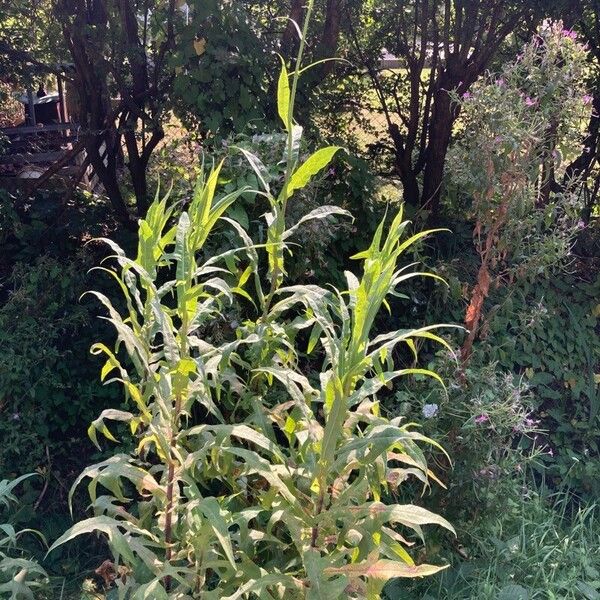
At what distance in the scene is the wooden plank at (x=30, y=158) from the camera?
5.44 m

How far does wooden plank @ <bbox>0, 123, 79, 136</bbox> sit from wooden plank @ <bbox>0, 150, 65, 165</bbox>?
178 mm

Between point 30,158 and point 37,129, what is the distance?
40 centimetres

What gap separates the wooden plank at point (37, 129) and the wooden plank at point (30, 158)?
0.18 meters

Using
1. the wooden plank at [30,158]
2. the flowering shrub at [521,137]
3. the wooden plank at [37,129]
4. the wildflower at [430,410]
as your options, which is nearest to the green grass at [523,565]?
the wildflower at [430,410]

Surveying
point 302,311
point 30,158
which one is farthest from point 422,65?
point 30,158

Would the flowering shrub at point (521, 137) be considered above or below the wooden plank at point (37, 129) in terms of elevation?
below

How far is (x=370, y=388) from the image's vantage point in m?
2.19

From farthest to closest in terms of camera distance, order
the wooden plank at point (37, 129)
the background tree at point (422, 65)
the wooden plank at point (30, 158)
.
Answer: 1. the wooden plank at point (37, 129)
2. the wooden plank at point (30, 158)
3. the background tree at point (422, 65)

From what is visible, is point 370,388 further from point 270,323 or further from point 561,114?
point 561,114

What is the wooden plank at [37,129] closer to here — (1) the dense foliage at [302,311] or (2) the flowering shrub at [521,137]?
(1) the dense foliage at [302,311]

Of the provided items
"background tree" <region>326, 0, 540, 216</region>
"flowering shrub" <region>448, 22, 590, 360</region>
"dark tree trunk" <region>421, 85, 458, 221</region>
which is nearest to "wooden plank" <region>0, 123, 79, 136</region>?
"background tree" <region>326, 0, 540, 216</region>

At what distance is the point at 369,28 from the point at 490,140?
8.15 feet

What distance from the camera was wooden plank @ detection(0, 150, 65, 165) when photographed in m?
5.44

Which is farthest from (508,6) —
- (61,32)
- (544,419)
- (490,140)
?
(61,32)
